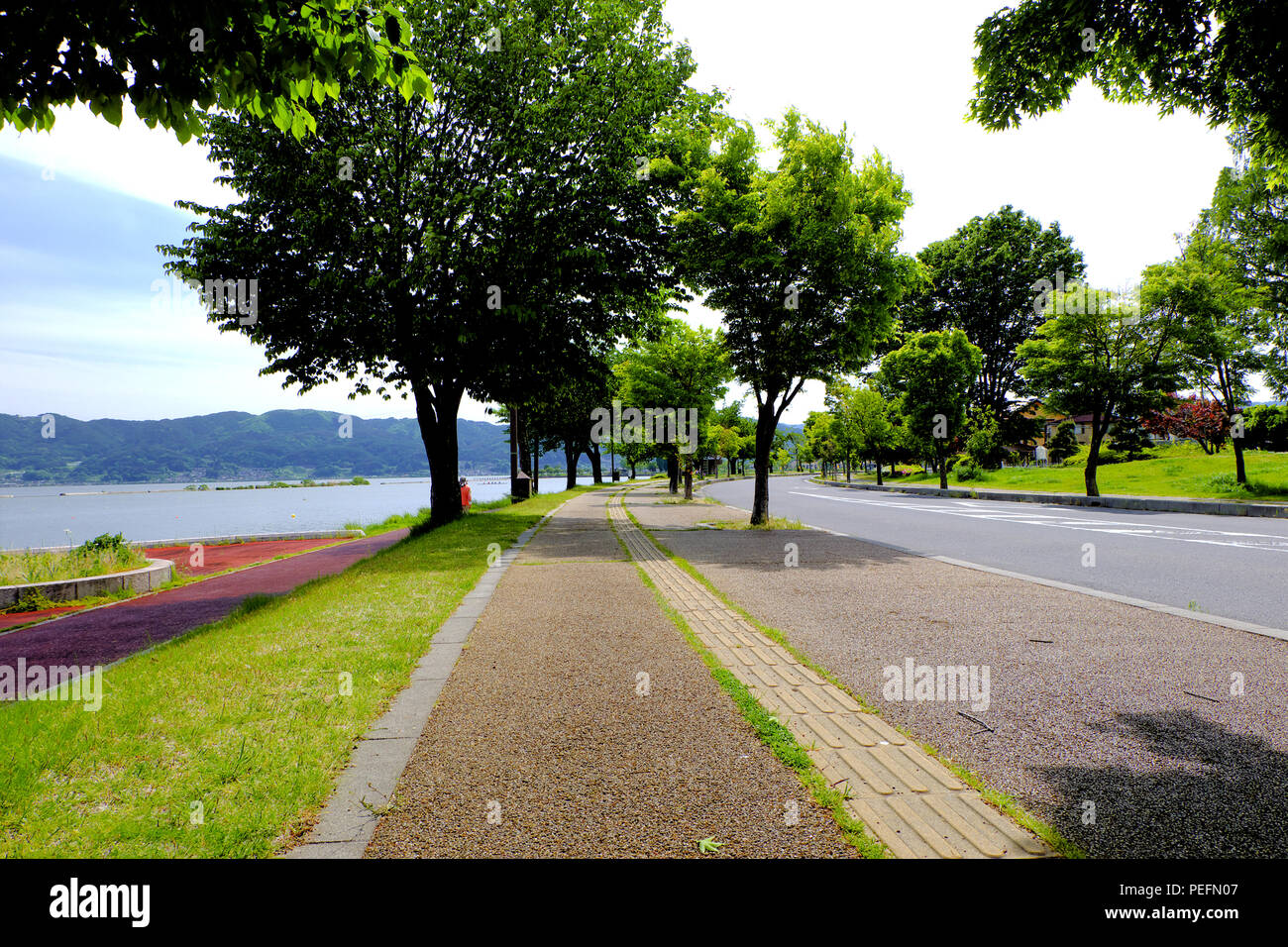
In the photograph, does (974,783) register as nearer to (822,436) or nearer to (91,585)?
(91,585)

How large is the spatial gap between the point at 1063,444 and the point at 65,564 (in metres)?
70.9

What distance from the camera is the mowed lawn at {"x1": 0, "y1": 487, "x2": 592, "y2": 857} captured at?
2.83 m

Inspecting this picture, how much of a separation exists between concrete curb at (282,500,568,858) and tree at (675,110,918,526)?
41.8 ft

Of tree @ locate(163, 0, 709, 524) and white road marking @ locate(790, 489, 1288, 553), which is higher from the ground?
tree @ locate(163, 0, 709, 524)

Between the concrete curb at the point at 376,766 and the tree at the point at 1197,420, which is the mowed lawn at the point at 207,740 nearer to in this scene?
the concrete curb at the point at 376,766

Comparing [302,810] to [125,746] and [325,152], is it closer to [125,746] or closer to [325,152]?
[125,746]

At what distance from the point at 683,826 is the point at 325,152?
17882 mm

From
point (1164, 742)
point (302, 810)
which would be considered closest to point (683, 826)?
point (302, 810)

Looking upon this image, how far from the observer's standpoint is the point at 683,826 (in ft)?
9.43

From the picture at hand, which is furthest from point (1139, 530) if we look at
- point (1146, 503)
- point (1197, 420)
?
point (1197, 420)

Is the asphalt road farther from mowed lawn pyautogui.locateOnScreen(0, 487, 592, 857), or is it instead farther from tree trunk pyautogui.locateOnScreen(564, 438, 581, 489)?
tree trunk pyautogui.locateOnScreen(564, 438, 581, 489)

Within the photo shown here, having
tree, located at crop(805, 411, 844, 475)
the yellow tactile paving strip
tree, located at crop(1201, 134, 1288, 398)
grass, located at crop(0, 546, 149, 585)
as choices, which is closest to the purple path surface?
grass, located at crop(0, 546, 149, 585)

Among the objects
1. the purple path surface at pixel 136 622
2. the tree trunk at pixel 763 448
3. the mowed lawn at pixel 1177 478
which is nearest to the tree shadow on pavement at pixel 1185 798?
the purple path surface at pixel 136 622

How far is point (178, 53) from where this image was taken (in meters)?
4.19
